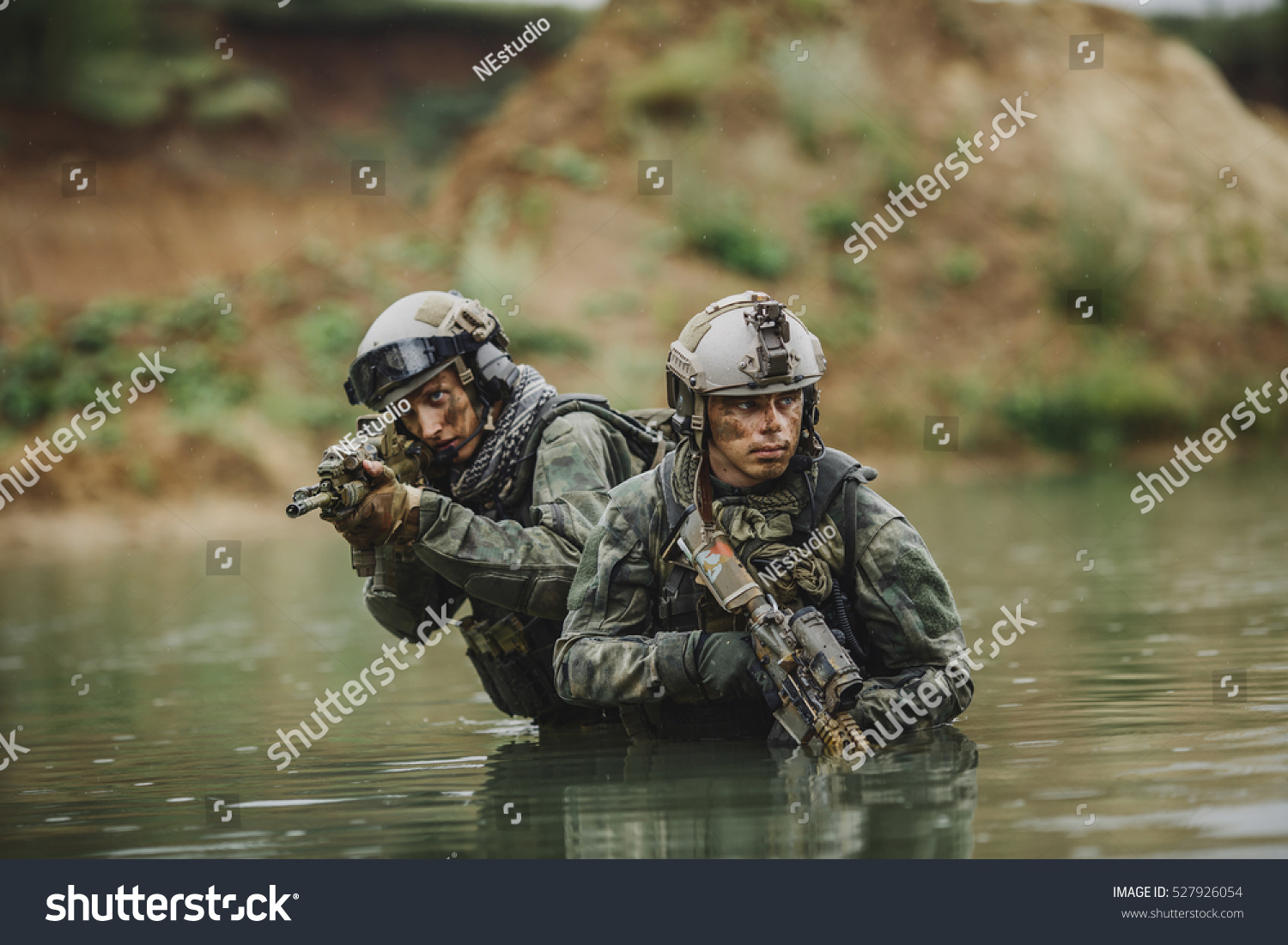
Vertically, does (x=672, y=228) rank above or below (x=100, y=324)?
above

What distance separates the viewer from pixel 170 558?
22.6 metres

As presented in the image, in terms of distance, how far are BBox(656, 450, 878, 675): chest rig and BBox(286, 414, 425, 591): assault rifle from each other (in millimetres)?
1242

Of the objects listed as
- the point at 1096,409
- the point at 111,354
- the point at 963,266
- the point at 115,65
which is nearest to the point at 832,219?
the point at 963,266

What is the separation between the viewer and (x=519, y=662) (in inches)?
285

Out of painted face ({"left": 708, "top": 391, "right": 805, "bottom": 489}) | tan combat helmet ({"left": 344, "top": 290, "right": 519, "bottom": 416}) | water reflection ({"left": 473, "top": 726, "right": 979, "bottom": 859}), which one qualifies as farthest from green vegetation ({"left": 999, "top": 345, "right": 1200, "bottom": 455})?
painted face ({"left": 708, "top": 391, "right": 805, "bottom": 489})

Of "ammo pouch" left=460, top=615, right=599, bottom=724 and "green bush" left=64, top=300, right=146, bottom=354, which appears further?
"green bush" left=64, top=300, right=146, bottom=354

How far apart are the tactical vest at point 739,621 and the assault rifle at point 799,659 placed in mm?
193

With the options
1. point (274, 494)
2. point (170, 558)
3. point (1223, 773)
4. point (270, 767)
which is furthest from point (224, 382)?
point (1223, 773)

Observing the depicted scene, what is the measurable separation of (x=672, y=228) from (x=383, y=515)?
29885mm

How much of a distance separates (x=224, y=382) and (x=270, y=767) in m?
24.2

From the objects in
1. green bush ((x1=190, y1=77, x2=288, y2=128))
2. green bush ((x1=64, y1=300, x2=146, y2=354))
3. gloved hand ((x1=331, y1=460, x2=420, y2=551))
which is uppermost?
green bush ((x1=190, y1=77, x2=288, y2=128))

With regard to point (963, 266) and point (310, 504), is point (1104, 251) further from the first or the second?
point (310, 504)

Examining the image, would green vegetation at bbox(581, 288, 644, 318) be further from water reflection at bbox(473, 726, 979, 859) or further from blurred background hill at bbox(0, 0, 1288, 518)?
water reflection at bbox(473, 726, 979, 859)

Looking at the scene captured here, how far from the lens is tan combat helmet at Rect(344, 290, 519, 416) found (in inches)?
277
